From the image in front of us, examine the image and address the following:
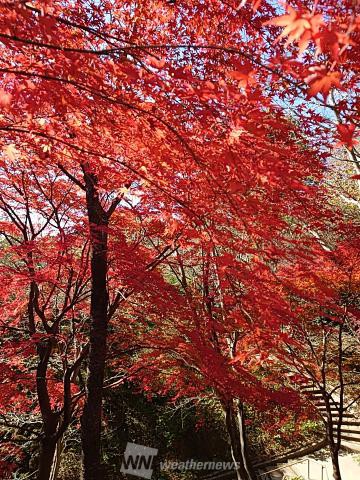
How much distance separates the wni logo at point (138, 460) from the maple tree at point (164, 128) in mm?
5878

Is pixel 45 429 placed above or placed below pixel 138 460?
above

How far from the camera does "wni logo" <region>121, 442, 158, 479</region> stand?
10.7 meters

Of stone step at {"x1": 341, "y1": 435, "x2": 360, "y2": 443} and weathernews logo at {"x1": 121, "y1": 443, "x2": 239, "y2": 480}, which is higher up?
stone step at {"x1": 341, "y1": 435, "x2": 360, "y2": 443}

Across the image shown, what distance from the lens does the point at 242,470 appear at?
6555 mm

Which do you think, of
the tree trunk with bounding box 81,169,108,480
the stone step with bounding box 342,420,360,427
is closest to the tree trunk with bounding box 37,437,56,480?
the tree trunk with bounding box 81,169,108,480

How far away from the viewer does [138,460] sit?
1113cm

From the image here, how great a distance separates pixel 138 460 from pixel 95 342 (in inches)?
300

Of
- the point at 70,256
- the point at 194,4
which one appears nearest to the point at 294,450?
the point at 70,256

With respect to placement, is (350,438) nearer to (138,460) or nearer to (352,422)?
(352,422)

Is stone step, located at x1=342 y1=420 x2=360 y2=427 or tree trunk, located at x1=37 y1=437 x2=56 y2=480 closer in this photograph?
tree trunk, located at x1=37 y1=437 x2=56 y2=480

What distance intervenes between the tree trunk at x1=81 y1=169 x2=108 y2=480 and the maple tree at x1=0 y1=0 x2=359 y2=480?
21 millimetres

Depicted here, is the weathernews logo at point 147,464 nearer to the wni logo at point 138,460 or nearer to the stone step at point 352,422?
the wni logo at point 138,460

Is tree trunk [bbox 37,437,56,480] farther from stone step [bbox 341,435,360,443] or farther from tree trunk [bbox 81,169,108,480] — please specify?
stone step [bbox 341,435,360,443]

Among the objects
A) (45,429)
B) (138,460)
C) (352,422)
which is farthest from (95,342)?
(352,422)
